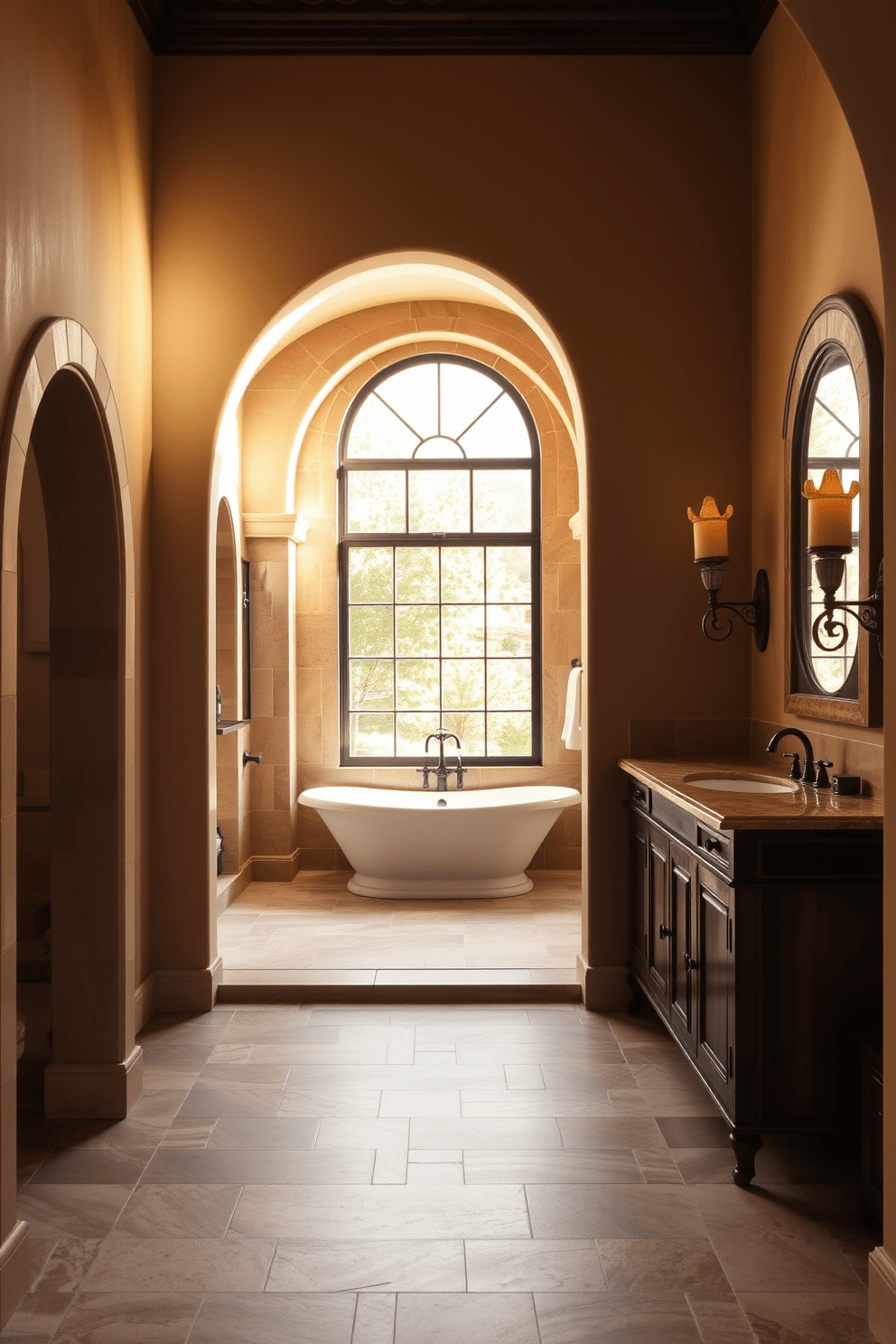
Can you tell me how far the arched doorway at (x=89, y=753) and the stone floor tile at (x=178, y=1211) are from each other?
533 millimetres

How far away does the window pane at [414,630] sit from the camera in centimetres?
669

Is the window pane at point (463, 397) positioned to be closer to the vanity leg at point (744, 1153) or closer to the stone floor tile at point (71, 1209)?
the vanity leg at point (744, 1153)

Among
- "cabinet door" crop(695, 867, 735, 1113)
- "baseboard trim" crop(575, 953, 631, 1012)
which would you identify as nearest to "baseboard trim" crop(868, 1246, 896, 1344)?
"cabinet door" crop(695, 867, 735, 1113)

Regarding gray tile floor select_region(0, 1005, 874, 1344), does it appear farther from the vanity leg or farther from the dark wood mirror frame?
the dark wood mirror frame

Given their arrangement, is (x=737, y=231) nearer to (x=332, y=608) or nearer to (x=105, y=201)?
(x=105, y=201)

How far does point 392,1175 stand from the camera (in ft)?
8.99

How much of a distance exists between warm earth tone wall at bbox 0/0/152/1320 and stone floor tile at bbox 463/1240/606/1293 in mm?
1004

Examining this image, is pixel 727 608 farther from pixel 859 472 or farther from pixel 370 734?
pixel 370 734

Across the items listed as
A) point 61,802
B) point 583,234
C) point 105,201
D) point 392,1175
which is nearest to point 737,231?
point 583,234

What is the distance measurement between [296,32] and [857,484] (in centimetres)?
280

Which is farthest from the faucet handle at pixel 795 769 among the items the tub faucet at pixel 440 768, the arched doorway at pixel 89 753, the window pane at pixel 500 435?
the window pane at pixel 500 435

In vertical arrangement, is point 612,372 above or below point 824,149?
below

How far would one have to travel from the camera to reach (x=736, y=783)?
3.54 m

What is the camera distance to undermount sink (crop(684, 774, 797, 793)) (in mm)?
3395
